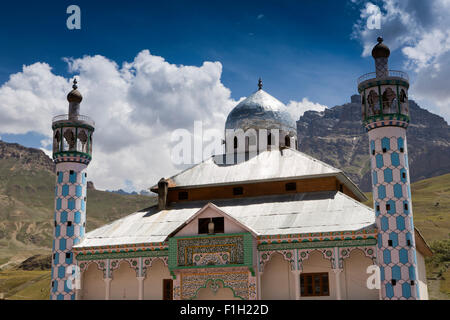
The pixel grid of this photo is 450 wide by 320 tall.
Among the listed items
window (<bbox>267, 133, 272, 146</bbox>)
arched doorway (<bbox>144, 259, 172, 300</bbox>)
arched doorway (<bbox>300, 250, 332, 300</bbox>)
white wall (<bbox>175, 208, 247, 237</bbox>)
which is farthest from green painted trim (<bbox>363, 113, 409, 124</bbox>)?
arched doorway (<bbox>144, 259, 172, 300</bbox>)

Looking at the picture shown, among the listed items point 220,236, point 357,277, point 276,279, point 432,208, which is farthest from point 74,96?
point 432,208

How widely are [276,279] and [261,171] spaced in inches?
299

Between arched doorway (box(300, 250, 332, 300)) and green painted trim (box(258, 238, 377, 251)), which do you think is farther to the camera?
arched doorway (box(300, 250, 332, 300))

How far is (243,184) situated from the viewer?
3397 cm

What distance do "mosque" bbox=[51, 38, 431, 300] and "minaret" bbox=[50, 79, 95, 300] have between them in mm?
60

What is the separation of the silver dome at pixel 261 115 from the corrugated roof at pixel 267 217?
878cm

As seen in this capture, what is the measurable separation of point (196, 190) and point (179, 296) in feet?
26.0

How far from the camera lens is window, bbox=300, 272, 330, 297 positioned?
1107 inches

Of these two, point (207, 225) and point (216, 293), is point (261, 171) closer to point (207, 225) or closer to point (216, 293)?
point (207, 225)

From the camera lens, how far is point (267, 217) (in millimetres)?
30547

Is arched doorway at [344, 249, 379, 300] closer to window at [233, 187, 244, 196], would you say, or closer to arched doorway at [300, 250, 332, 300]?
arched doorway at [300, 250, 332, 300]

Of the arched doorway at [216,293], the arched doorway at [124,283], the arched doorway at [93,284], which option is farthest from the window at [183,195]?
the arched doorway at [216,293]

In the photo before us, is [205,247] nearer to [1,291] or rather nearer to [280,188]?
[280,188]

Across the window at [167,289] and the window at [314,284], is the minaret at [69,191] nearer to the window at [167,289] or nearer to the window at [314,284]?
the window at [167,289]
